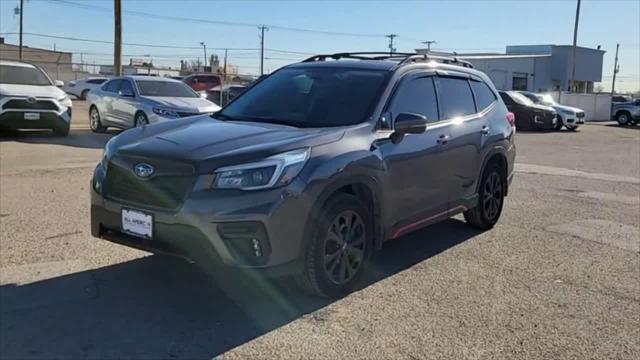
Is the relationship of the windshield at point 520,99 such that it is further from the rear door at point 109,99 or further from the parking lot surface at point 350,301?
the parking lot surface at point 350,301

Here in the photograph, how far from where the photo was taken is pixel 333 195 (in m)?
4.45

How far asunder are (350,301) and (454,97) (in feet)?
8.48

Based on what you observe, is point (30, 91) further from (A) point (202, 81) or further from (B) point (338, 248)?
(A) point (202, 81)

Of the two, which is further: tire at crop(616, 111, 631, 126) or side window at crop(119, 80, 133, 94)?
tire at crop(616, 111, 631, 126)

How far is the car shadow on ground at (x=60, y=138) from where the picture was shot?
553 inches

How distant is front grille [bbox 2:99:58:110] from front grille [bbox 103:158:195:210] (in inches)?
429

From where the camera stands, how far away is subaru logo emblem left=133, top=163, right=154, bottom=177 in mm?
4172

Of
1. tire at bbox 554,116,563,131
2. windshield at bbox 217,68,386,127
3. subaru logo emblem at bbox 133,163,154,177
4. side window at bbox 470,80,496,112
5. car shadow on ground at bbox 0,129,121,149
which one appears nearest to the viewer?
subaru logo emblem at bbox 133,163,154,177

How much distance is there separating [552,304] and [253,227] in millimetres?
2339

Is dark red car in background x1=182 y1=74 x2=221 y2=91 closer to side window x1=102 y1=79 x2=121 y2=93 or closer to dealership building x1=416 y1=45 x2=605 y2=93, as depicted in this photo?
side window x1=102 y1=79 x2=121 y2=93

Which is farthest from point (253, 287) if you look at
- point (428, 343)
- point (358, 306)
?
point (428, 343)

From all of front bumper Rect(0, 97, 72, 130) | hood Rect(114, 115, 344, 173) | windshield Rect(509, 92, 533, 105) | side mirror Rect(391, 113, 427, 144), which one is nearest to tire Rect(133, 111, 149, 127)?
front bumper Rect(0, 97, 72, 130)

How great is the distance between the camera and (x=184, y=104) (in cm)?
1412

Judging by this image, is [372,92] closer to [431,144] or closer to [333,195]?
[431,144]
